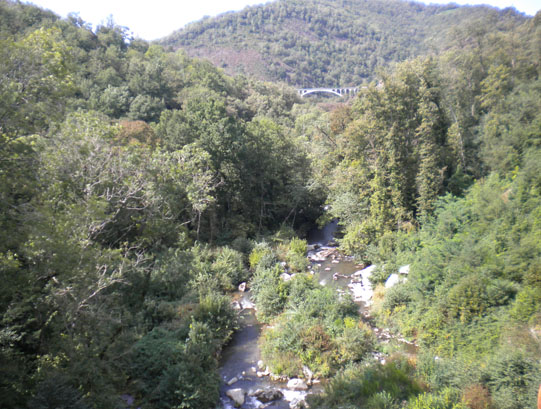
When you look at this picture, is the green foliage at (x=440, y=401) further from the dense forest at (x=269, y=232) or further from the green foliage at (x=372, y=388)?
the green foliage at (x=372, y=388)

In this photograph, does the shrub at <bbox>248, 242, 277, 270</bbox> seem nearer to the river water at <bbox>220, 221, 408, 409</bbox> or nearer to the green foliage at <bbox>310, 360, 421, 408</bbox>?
the river water at <bbox>220, 221, 408, 409</bbox>

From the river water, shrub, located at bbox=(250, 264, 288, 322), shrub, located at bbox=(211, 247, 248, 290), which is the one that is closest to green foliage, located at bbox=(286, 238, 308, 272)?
the river water

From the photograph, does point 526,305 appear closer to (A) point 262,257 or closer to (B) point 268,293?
(B) point 268,293

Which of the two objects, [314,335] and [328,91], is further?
[328,91]

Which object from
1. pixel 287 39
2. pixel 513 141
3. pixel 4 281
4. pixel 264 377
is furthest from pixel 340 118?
pixel 287 39

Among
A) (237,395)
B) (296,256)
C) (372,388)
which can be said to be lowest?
(296,256)

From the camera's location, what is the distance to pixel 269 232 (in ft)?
83.3

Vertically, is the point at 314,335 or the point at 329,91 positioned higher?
the point at 329,91

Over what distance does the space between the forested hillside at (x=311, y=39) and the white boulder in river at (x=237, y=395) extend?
97.6m

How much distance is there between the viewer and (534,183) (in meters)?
15.1

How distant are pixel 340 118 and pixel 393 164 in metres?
10.3

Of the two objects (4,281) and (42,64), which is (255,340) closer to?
(4,281)

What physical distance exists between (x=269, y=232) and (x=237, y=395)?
15.3 meters

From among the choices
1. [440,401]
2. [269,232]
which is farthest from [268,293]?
[269,232]
